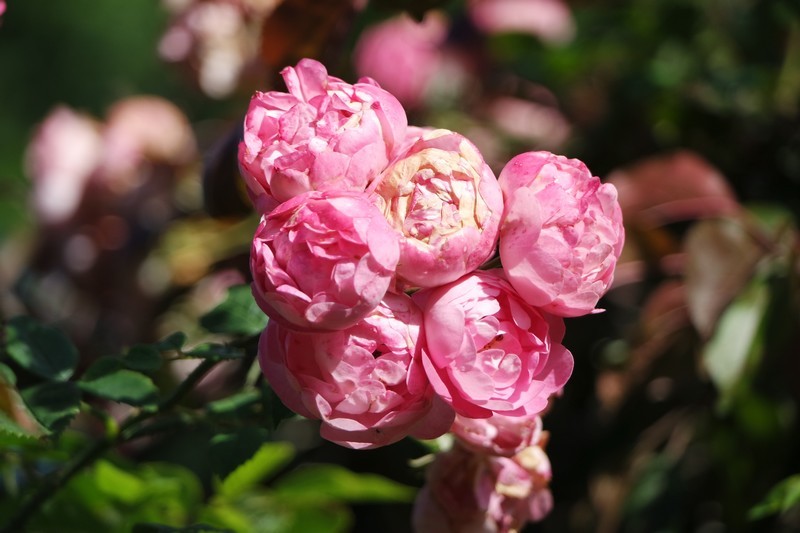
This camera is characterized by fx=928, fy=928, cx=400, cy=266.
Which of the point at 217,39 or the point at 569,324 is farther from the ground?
the point at 217,39

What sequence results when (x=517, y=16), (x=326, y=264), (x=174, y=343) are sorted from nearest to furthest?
(x=326, y=264) < (x=174, y=343) < (x=517, y=16)

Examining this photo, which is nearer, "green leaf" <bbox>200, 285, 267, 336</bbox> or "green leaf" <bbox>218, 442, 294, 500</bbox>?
"green leaf" <bbox>200, 285, 267, 336</bbox>

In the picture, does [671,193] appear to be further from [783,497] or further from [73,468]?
[73,468]

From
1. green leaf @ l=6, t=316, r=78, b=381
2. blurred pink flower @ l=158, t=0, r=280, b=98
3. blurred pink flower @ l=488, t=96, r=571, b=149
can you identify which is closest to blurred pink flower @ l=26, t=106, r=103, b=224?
blurred pink flower @ l=158, t=0, r=280, b=98

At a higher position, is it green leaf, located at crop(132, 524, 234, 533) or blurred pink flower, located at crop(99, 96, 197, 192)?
green leaf, located at crop(132, 524, 234, 533)

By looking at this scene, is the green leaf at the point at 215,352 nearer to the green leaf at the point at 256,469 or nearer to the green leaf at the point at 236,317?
the green leaf at the point at 236,317

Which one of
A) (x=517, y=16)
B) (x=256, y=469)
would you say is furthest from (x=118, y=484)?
(x=517, y=16)

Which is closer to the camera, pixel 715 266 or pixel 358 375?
pixel 358 375

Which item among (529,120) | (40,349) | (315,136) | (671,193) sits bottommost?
(529,120)

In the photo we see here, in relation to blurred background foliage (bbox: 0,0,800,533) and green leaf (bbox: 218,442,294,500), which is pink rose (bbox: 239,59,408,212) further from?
green leaf (bbox: 218,442,294,500)
